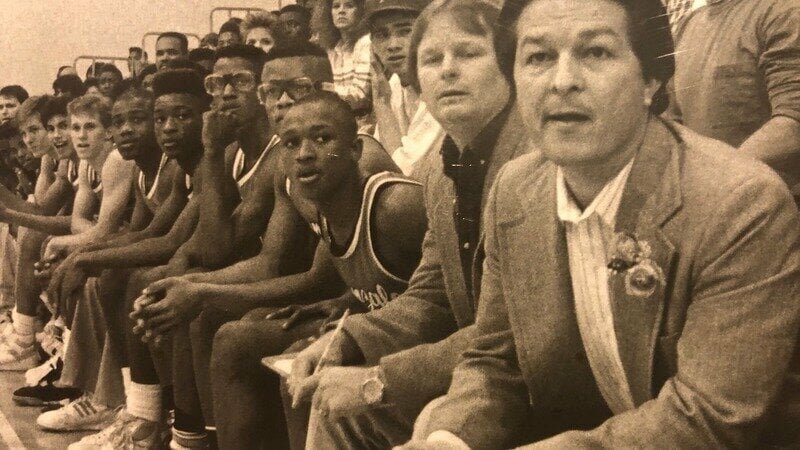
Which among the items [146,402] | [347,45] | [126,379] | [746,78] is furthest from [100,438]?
[746,78]

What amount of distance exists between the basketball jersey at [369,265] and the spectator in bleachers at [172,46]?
1.03 m

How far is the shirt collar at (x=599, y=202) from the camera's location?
141cm

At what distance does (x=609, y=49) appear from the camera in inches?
55.1

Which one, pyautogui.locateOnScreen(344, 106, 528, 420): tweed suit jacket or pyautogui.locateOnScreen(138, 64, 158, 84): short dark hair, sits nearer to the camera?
pyautogui.locateOnScreen(344, 106, 528, 420): tweed suit jacket

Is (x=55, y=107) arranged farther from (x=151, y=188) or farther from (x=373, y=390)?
(x=373, y=390)

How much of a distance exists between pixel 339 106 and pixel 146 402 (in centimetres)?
139

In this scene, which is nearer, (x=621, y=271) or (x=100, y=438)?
(x=621, y=271)

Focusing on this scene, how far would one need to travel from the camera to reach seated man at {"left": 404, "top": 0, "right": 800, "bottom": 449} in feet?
4.16

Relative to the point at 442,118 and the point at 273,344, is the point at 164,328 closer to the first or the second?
the point at 273,344

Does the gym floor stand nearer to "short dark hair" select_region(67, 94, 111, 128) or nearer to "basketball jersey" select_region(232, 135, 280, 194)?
"short dark hair" select_region(67, 94, 111, 128)

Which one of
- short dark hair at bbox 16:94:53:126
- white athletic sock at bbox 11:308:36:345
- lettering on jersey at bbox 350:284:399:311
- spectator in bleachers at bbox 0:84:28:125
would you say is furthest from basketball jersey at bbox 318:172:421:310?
white athletic sock at bbox 11:308:36:345

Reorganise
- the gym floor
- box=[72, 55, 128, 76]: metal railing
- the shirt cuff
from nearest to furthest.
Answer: the shirt cuff → box=[72, 55, 128, 76]: metal railing → the gym floor

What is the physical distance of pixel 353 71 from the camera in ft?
6.89

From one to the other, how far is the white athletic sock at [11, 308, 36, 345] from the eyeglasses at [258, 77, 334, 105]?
2.18 meters
